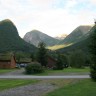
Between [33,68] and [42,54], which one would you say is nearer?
[33,68]

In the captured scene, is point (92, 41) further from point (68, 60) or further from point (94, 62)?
point (68, 60)

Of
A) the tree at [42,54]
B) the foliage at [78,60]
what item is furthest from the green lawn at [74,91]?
the foliage at [78,60]

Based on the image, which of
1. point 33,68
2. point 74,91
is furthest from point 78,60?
point 74,91

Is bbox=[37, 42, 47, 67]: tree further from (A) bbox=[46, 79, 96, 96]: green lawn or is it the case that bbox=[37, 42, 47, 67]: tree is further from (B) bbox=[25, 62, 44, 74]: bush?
(A) bbox=[46, 79, 96, 96]: green lawn

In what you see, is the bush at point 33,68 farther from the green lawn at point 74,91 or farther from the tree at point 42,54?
the green lawn at point 74,91

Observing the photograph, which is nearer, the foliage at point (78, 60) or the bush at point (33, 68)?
the bush at point (33, 68)

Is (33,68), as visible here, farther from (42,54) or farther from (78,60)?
(78,60)

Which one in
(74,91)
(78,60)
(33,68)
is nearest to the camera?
(74,91)

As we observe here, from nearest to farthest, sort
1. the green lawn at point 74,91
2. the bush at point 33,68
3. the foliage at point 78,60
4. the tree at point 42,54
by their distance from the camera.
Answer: the green lawn at point 74,91, the bush at point 33,68, the tree at point 42,54, the foliage at point 78,60

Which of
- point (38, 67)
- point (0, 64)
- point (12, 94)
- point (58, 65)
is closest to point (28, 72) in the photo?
point (38, 67)

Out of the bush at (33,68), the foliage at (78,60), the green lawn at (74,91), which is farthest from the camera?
the foliage at (78,60)

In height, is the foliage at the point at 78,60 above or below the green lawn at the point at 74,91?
above

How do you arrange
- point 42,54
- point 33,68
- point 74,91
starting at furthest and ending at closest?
point 42,54, point 33,68, point 74,91

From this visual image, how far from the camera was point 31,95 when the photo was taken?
72.4ft
